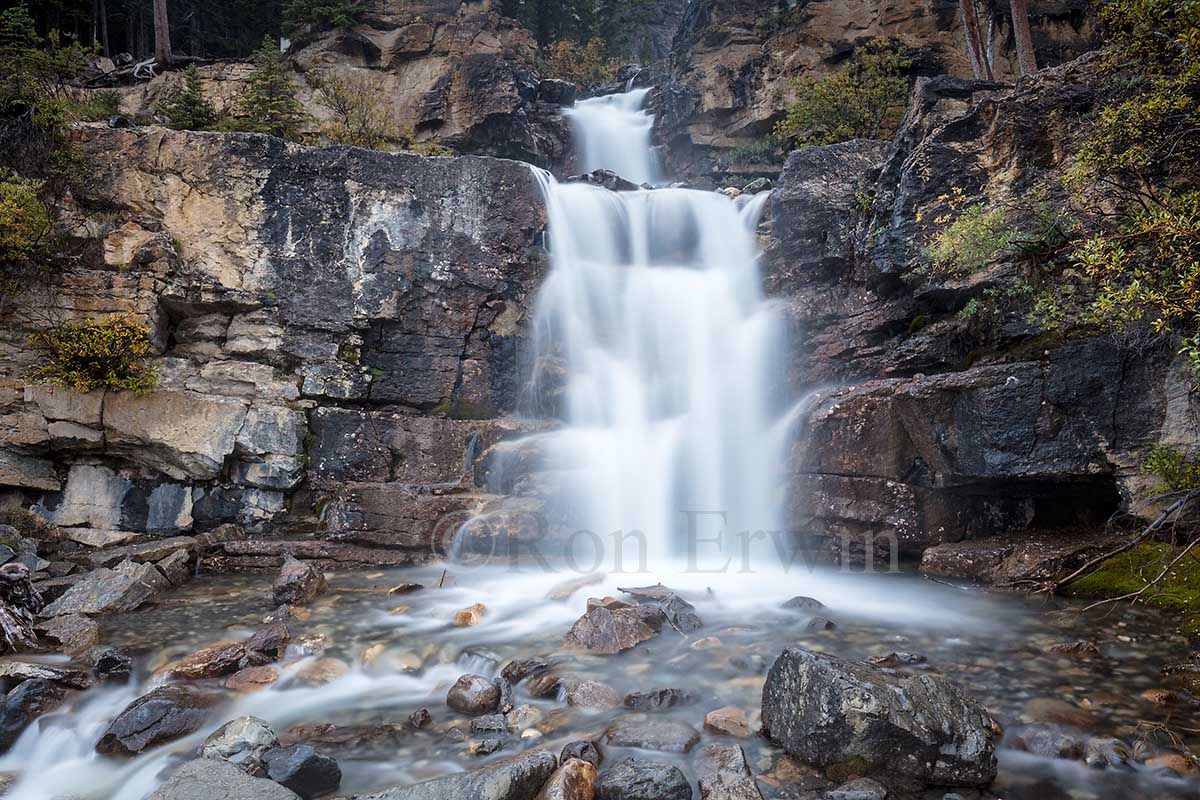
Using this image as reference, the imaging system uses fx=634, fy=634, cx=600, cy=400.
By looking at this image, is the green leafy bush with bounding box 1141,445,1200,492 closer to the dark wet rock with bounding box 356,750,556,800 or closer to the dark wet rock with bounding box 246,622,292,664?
the dark wet rock with bounding box 356,750,556,800

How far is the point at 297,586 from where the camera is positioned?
7.92 m

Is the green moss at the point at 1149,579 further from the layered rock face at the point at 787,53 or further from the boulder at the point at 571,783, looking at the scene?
the layered rock face at the point at 787,53

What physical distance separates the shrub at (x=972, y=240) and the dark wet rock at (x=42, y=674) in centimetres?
1097

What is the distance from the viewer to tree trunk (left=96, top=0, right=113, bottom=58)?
23.9 m

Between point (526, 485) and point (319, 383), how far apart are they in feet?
15.1

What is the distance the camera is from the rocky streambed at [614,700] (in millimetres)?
3875

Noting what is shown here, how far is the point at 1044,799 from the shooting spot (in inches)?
146

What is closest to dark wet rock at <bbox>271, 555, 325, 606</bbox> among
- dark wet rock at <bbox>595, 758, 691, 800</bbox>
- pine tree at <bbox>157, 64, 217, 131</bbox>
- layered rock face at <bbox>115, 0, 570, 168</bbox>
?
dark wet rock at <bbox>595, 758, 691, 800</bbox>

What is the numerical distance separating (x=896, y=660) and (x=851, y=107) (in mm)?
15611

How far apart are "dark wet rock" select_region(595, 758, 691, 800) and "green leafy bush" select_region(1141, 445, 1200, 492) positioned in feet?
21.8

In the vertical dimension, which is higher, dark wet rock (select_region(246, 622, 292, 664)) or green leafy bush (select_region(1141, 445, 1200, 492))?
green leafy bush (select_region(1141, 445, 1200, 492))

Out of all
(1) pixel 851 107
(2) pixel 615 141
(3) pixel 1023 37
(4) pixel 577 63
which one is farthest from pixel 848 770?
(4) pixel 577 63

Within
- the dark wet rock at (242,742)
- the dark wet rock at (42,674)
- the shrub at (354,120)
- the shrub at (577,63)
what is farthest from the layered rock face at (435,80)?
the dark wet rock at (242,742)

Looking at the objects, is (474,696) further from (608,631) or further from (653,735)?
(608,631)
